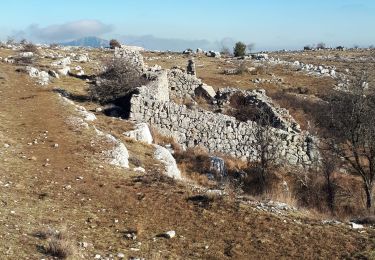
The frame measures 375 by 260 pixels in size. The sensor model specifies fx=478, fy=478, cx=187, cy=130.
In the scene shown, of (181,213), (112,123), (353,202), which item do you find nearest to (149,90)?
(112,123)

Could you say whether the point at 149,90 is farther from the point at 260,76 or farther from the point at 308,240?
the point at 260,76

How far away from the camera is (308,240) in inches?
460

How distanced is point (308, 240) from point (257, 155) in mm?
14133

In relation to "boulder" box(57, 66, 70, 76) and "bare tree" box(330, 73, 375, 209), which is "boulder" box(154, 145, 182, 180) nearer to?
"bare tree" box(330, 73, 375, 209)

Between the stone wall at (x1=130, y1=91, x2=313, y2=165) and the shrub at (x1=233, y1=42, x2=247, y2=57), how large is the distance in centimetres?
6240

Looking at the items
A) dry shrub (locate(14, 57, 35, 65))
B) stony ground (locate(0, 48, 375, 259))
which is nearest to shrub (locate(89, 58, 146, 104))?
dry shrub (locate(14, 57, 35, 65))

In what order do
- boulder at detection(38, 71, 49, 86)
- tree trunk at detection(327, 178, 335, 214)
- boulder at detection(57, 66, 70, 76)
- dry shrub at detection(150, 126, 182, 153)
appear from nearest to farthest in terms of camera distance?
tree trunk at detection(327, 178, 335, 214), dry shrub at detection(150, 126, 182, 153), boulder at detection(38, 71, 49, 86), boulder at detection(57, 66, 70, 76)

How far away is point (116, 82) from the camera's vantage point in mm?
29922

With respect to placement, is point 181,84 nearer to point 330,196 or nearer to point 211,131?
point 211,131

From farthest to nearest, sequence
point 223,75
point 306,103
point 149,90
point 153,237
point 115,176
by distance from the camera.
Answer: point 223,75
point 306,103
point 149,90
point 115,176
point 153,237

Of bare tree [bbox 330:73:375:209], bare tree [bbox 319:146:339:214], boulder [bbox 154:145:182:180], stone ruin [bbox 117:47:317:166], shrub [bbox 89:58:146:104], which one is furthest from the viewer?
shrub [bbox 89:58:146:104]

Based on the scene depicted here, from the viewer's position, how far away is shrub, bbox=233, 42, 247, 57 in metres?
88.1

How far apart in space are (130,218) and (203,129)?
14811 millimetres

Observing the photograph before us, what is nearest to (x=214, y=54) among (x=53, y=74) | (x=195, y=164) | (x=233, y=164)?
(x=53, y=74)
